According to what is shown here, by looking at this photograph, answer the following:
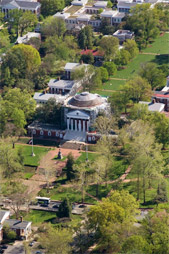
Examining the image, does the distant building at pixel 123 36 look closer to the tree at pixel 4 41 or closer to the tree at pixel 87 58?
the tree at pixel 87 58

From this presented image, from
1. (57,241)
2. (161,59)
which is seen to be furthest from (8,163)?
(161,59)

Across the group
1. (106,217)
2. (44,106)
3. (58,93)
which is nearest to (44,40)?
(58,93)

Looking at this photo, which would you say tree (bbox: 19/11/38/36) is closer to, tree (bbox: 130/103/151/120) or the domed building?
the domed building

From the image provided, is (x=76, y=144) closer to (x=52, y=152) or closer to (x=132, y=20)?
(x=52, y=152)

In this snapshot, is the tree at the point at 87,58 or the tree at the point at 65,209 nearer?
the tree at the point at 65,209

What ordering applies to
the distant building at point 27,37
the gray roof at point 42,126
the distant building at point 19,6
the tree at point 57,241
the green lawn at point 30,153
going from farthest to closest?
1. the distant building at point 19,6
2. the distant building at point 27,37
3. the gray roof at point 42,126
4. the green lawn at point 30,153
5. the tree at point 57,241

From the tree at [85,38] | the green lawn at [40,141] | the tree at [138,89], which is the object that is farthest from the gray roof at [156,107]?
the tree at [85,38]

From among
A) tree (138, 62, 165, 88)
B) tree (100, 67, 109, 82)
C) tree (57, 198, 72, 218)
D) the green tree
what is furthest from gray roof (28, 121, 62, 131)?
the green tree
